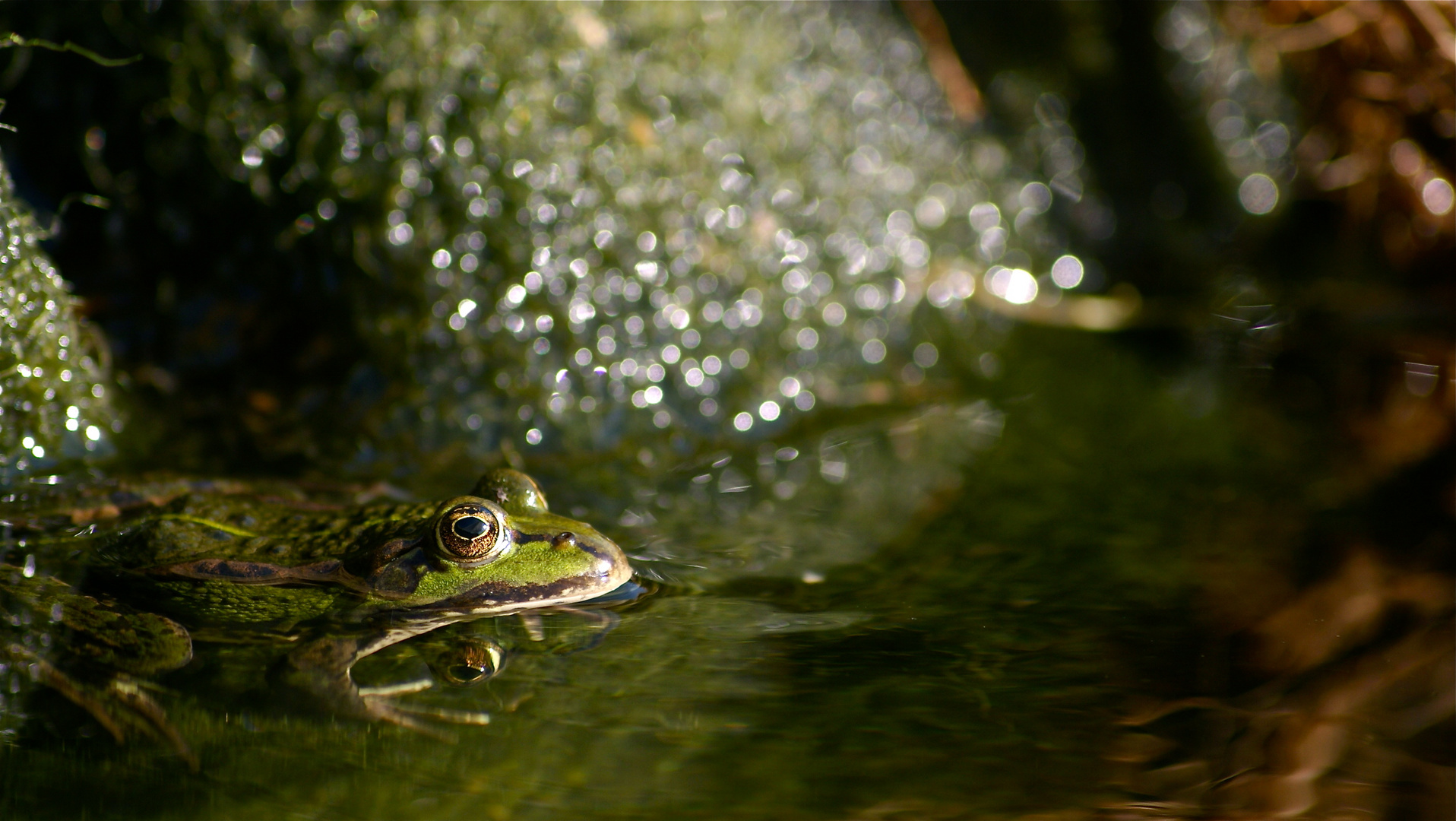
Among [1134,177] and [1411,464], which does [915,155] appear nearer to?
[1134,177]

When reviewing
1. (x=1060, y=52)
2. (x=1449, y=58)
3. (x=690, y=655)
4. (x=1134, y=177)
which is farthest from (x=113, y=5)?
(x=1449, y=58)

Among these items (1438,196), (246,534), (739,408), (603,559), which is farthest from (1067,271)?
(246,534)

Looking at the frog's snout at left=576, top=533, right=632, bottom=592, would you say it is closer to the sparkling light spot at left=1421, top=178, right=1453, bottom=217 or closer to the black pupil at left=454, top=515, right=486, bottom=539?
the black pupil at left=454, top=515, right=486, bottom=539

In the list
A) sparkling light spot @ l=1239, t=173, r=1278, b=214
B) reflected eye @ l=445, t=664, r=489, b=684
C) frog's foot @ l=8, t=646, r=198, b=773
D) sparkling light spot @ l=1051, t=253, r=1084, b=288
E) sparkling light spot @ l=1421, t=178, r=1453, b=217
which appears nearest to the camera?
frog's foot @ l=8, t=646, r=198, b=773

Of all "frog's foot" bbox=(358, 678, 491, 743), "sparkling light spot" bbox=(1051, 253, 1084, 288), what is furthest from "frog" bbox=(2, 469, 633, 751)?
"sparkling light spot" bbox=(1051, 253, 1084, 288)

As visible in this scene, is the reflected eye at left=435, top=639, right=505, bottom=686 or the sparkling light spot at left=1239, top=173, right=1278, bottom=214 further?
the sparkling light spot at left=1239, top=173, right=1278, bottom=214

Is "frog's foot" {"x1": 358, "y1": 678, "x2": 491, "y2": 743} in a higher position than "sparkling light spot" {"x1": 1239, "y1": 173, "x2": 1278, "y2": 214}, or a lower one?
lower

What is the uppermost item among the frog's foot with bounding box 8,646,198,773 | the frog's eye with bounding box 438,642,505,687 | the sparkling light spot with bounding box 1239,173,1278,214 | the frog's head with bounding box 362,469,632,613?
the sparkling light spot with bounding box 1239,173,1278,214
